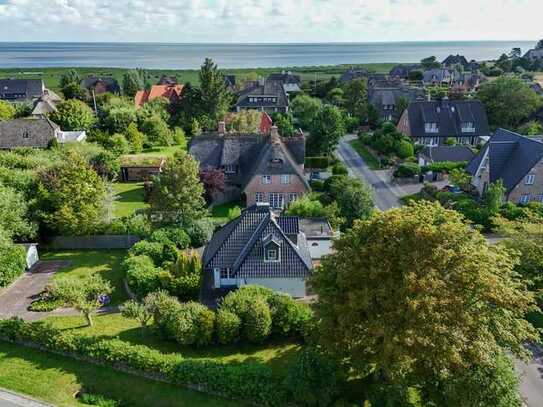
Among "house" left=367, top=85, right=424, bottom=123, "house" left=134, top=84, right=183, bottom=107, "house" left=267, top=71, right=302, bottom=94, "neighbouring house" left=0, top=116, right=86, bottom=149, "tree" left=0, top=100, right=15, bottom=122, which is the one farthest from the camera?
"house" left=267, top=71, right=302, bottom=94

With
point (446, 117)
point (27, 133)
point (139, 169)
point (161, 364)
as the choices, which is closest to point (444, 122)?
point (446, 117)

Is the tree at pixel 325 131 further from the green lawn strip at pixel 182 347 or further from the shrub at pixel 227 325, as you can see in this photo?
the shrub at pixel 227 325

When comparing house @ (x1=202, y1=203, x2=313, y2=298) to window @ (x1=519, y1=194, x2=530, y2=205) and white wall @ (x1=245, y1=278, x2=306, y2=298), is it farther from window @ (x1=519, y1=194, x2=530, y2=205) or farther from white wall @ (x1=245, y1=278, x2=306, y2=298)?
window @ (x1=519, y1=194, x2=530, y2=205)

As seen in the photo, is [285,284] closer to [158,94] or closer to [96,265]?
[96,265]

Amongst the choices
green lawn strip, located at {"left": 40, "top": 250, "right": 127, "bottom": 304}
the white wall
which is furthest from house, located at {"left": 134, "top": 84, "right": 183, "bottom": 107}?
the white wall

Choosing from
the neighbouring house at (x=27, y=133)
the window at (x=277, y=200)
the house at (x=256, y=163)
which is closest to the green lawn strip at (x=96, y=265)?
the house at (x=256, y=163)

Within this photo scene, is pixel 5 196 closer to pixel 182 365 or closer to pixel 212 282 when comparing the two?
pixel 212 282

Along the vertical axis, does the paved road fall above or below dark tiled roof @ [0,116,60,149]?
below
